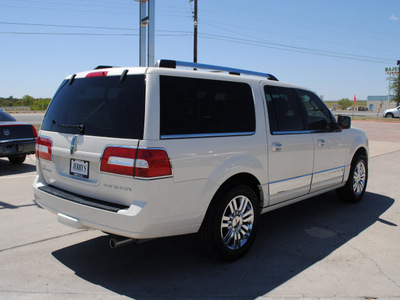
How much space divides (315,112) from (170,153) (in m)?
2.79

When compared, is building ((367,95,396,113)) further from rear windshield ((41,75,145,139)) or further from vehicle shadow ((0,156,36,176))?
rear windshield ((41,75,145,139))

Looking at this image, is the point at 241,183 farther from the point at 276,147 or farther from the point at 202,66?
the point at 202,66

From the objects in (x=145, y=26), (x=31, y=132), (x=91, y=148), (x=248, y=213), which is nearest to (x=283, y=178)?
(x=248, y=213)

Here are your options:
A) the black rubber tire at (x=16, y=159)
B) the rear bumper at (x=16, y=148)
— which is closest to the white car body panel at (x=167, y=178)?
the rear bumper at (x=16, y=148)

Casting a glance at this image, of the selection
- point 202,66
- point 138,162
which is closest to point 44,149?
point 138,162

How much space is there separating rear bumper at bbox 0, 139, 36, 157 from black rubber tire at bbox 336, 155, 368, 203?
6690 millimetres

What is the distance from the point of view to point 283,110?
4426 mm

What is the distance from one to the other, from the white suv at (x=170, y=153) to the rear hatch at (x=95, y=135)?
0.01 metres

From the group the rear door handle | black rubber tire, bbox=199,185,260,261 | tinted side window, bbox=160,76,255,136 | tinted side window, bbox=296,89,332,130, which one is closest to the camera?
tinted side window, bbox=160,76,255,136

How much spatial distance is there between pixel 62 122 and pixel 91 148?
0.68 metres

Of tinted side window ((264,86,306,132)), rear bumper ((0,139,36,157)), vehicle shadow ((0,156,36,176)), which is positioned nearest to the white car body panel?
tinted side window ((264,86,306,132))

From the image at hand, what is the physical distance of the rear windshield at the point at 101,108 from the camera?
10.0 feet

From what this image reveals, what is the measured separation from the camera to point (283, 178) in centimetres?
430

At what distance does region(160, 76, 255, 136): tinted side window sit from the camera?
3141mm
